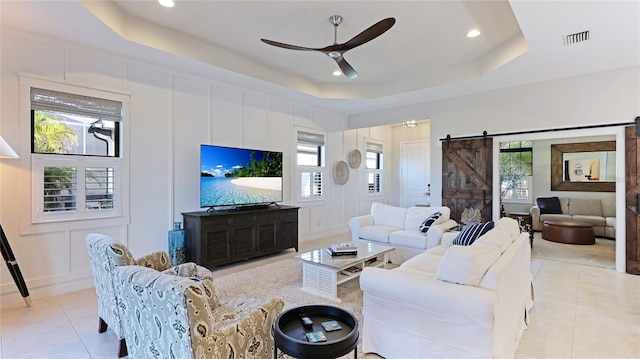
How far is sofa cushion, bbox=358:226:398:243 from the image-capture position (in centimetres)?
492

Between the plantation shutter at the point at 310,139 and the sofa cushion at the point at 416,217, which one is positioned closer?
the sofa cushion at the point at 416,217

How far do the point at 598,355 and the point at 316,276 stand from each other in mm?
2468

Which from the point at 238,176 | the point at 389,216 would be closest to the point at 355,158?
the point at 389,216

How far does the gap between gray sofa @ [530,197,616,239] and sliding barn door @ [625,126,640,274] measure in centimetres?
239

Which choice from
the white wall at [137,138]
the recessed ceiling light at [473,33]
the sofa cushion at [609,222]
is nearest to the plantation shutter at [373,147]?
the white wall at [137,138]

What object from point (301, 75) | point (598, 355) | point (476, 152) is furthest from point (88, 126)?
point (476, 152)

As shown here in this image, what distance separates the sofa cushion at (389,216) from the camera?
535 centimetres

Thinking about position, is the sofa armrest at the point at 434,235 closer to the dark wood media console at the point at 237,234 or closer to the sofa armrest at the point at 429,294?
the dark wood media console at the point at 237,234

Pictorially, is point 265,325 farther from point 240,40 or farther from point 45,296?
point 240,40

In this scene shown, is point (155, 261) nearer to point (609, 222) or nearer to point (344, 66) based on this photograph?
point (344, 66)

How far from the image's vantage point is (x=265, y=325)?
1.89 meters

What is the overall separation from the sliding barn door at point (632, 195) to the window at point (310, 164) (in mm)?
5100

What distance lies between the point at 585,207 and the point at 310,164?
21.0ft

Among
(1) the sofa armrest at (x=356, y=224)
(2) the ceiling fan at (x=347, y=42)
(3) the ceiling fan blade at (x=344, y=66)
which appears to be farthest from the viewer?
(1) the sofa armrest at (x=356, y=224)
